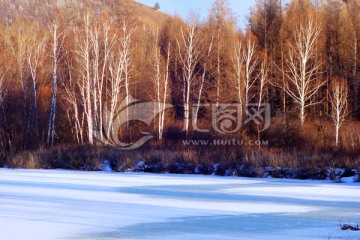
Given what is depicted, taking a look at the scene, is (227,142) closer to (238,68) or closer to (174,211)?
(238,68)

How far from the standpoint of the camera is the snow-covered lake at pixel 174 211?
25.8 ft

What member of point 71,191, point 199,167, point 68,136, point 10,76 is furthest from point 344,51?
point 71,191

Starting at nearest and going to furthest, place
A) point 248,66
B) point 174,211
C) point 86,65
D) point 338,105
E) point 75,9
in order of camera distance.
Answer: point 174,211
point 338,105
point 86,65
point 248,66
point 75,9

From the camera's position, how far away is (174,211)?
1018cm

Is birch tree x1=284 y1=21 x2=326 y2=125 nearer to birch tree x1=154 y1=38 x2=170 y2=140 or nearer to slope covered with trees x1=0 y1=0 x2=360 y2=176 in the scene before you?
slope covered with trees x1=0 y1=0 x2=360 y2=176

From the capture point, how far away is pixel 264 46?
37.3 m

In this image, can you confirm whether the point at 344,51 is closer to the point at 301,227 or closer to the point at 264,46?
the point at 264,46

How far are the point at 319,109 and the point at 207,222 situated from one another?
89.8 ft

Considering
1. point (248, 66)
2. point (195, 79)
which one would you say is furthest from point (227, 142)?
point (195, 79)

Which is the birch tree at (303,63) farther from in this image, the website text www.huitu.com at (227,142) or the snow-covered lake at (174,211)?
the snow-covered lake at (174,211)

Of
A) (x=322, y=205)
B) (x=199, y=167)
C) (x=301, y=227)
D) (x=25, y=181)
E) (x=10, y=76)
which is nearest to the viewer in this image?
(x=301, y=227)

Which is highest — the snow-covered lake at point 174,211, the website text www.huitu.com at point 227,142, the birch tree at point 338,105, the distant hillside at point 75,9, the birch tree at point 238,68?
the distant hillside at point 75,9

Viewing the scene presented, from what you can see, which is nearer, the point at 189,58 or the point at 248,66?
the point at 189,58

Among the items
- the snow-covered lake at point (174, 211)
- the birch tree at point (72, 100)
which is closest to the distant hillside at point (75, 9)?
the birch tree at point (72, 100)
